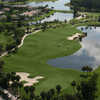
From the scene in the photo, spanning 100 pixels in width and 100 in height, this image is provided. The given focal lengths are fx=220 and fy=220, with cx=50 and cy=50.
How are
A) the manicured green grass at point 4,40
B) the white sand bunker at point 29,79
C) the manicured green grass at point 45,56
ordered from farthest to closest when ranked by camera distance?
the manicured green grass at point 4,40 < the manicured green grass at point 45,56 < the white sand bunker at point 29,79

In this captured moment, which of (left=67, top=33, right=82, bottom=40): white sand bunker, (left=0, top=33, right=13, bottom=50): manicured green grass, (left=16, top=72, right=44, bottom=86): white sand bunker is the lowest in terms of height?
(left=16, top=72, right=44, bottom=86): white sand bunker

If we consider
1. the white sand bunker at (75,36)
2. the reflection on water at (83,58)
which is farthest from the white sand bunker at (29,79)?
the white sand bunker at (75,36)

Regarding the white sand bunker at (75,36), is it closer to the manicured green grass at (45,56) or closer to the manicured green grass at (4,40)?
the manicured green grass at (45,56)

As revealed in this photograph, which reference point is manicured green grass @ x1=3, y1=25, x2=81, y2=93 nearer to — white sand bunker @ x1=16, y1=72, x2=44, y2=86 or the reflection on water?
white sand bunker @ x1=16, y1=72, x2=44, y2=86

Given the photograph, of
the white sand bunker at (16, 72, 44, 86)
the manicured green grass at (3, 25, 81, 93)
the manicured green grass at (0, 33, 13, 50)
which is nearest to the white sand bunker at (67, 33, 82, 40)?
the manicured green grass at (3, 25, 81, 93)

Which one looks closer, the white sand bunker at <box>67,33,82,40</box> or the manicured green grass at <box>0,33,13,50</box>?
the manicured green grass at <box>0,33,13,50</box>

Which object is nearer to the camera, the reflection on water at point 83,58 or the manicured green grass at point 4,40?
the reflection on water at point 83,58

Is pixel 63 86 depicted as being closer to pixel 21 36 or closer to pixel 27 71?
pixel 27 71

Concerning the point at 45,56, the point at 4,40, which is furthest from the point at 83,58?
A: the point at 4,40

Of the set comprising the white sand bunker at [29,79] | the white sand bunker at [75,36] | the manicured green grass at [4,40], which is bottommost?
the white sand bunker at [29,79]

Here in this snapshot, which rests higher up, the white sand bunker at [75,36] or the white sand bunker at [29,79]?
the white sand bunker at [75,36]
